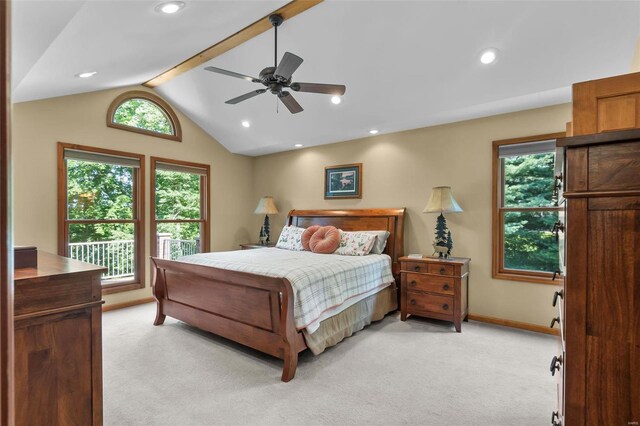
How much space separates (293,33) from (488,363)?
3.54m

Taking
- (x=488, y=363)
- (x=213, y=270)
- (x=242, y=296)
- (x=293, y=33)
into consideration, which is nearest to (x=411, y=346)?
(x=488, y=363)

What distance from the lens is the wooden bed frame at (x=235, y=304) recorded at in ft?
8.34

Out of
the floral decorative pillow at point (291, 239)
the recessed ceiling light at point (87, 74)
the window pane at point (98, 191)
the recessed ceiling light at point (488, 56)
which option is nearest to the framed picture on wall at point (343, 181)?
the floral decorative pillow at point (291, 239)

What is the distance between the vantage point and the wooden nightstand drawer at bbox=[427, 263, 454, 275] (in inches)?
141

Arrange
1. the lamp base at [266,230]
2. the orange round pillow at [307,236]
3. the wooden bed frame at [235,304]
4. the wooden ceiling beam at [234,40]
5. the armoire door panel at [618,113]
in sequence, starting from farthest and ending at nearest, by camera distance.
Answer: the lamp base at [266,230], the orange round pillow at [307,236], the wooden ceiling beam at [234,40], the wooden bed frame at [235,304], the armoire door panel at [618,113]

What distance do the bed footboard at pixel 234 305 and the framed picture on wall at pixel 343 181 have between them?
8.49 ft

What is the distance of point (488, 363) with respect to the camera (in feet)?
9.11

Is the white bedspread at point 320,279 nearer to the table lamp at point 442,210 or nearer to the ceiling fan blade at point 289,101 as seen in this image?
→ the table lamp at point 442,210

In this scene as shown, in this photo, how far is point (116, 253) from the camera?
16.2 feet

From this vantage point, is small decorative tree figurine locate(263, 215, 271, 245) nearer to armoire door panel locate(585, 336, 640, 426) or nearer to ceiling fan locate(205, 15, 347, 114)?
ceiling fan locate(205, 15, 347, 114)

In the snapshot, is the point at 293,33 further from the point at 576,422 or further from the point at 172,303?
the point at 576,422

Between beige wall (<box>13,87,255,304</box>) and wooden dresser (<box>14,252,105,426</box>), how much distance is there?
304 cm

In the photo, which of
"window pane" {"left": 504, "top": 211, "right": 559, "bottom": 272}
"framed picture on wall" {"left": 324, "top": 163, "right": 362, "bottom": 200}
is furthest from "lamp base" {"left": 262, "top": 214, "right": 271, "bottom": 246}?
"window pane" {"left": 504, "top": 211, "right": 559, "bottom": 272}

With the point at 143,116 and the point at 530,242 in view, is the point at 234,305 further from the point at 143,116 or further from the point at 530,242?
the point at 143,116
